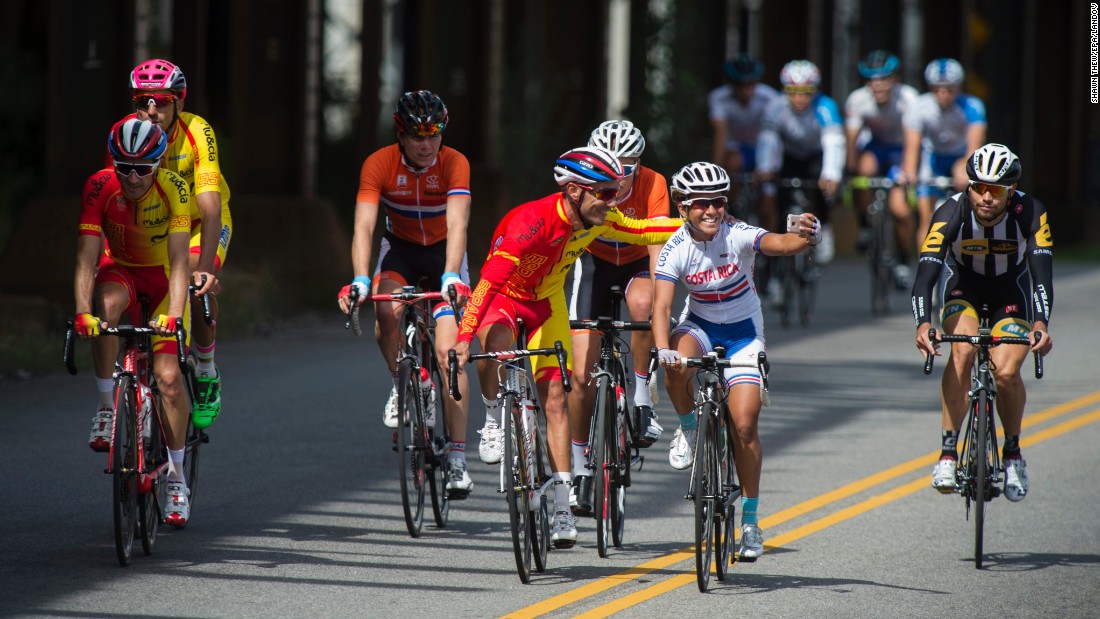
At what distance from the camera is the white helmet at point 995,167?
30.3 ft

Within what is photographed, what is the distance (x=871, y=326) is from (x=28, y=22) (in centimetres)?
926

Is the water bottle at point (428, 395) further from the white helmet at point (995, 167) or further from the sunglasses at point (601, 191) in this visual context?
the white helmet at point (995, 167)

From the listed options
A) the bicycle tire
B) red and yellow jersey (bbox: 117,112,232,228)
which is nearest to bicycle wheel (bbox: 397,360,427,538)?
the bicycle tire

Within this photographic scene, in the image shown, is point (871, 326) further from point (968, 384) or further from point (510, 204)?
point (968, 384)

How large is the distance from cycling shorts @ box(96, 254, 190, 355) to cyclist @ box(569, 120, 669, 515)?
1.97 m

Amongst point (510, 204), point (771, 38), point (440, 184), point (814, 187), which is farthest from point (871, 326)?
point (771, 38)

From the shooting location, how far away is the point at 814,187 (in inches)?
712

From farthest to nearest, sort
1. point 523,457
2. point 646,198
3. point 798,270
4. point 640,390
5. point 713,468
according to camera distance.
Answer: point 798,270 → point 640,390 → point 646,198 → point 713,468 → point 523,457

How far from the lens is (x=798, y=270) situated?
17.8 meters

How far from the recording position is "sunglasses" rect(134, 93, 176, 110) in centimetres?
921

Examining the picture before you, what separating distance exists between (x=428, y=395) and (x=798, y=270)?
9.01 m

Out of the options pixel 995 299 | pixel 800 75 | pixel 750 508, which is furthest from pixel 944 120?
pixel 750 508

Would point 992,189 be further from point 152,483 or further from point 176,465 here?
point 152,483

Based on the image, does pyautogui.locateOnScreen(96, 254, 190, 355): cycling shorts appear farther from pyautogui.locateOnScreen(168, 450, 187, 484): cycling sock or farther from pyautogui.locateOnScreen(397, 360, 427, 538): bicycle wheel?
pyautogui.locateOnScreen(397, 360, 427, 538): bicycle wheel
